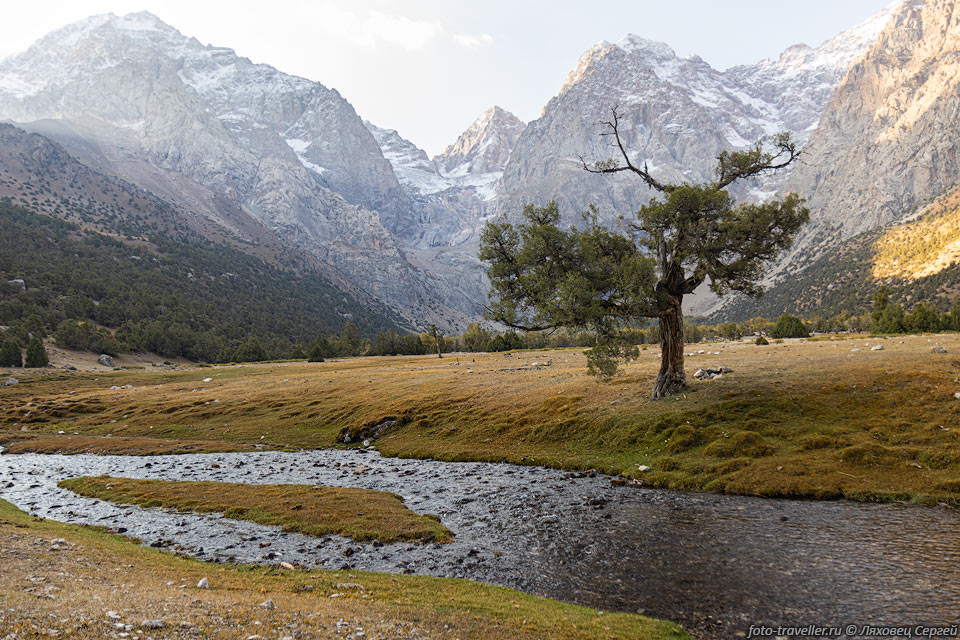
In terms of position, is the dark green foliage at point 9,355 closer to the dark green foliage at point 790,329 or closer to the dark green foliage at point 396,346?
the dark green foliage at point 396,346

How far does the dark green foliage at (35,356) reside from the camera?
11000cm

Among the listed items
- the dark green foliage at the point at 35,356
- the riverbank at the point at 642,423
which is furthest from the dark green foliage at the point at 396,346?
the riverbank at the point at 642,423

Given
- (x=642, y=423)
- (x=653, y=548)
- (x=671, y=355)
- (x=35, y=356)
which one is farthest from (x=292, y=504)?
(x=35, y=356)

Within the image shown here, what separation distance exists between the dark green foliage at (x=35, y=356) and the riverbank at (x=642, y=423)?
A: 177ft

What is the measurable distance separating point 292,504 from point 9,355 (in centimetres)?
12714

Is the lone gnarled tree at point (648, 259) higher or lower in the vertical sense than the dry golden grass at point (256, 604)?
higher

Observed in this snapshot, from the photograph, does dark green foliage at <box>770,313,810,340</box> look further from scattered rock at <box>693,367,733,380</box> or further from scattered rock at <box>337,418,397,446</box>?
scattered rock at <box>337,418,397,446</box>

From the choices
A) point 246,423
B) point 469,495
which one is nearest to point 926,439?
point 469,495

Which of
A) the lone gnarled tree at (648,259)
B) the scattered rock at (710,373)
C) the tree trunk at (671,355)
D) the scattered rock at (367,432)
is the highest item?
the lone gnarled tree at (648,259)

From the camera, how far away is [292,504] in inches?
995

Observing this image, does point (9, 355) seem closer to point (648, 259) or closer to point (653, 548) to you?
point (648, 259)

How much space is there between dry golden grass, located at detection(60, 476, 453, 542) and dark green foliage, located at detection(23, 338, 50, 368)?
357 ft

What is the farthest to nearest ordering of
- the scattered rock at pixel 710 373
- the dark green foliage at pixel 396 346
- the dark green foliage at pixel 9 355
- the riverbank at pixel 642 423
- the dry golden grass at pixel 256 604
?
the dark green foliage at pixel 396 346 < the dark green foliage at pixel 9 355 < the scattered rock at pixel 710 373 < the riverbank at pixel 642 423 < the dry golden grass at pixel 256 604

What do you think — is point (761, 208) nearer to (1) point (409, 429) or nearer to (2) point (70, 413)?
(1) point (409, 429)
